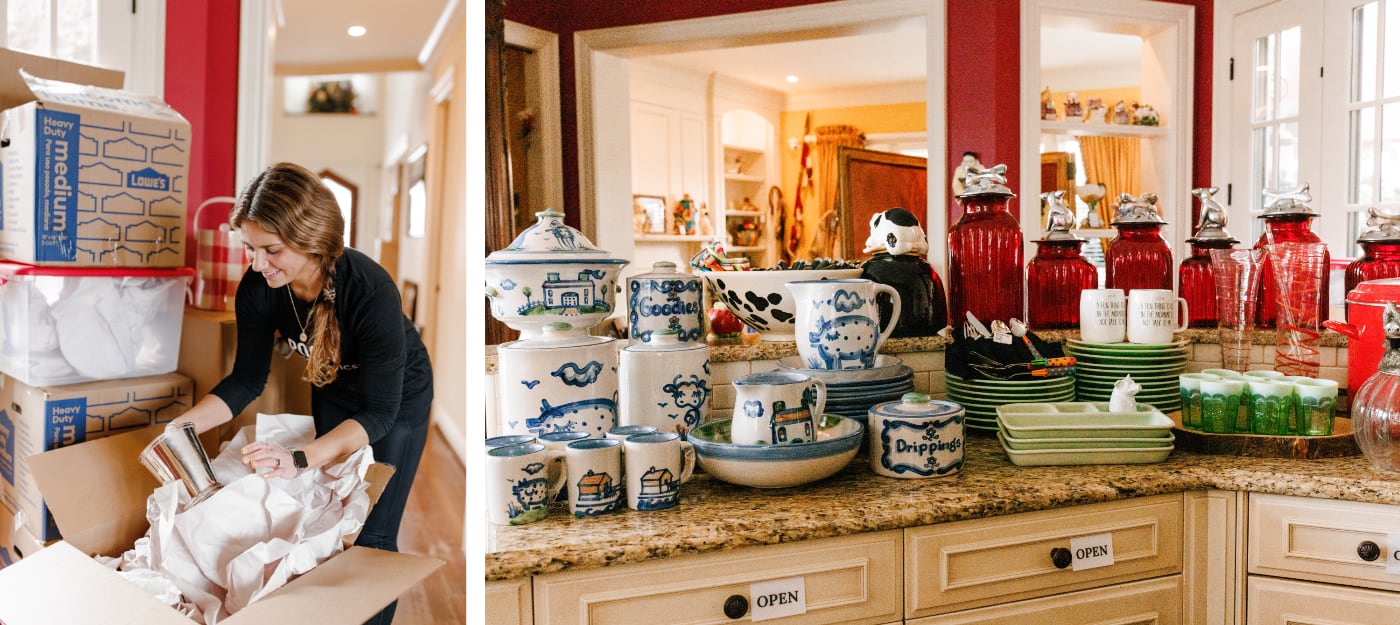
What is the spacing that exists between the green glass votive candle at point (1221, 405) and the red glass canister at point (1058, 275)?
1.39 feet

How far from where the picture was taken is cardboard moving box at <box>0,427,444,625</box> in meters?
1.25

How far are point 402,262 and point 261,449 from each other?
4.93 m

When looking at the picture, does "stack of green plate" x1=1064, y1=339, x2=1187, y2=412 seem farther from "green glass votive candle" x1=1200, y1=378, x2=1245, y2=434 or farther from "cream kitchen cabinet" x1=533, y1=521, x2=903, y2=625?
"cream kitchen cabinet" x1=533, y1=521, x2=903, y2=625

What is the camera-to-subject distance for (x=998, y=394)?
1574 millimetres

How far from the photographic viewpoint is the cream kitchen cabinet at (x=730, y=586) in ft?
3.43

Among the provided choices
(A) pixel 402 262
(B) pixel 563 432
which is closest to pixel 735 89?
(A) pixel 402 262

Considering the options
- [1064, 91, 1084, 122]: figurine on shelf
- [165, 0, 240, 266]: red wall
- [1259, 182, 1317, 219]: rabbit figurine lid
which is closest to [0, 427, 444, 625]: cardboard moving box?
[165, 0, 240, 266]: red wall

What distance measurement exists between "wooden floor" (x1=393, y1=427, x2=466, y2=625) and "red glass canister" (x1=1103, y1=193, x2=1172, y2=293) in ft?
6.28

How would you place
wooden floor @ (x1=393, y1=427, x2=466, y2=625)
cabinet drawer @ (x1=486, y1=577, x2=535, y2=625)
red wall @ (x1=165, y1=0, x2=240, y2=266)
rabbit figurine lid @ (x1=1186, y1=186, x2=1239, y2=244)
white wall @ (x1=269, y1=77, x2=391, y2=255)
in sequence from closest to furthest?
cabinet drawer @ (x1=486, y1=577, x2=535, y2=625) → rabbit figurine lid @ (x1=1186, y1=186, x2=1239, y2=244) → red wall @ (x1=165, y1=0, x2=240, y2=266) → wooden floor @ (x1=393, y1=427, x2=466, y2=625) → white wall @ (x1=269, y1=77, x2=391, y2=255)

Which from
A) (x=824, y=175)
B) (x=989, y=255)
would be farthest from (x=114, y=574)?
(x=824, y=175)

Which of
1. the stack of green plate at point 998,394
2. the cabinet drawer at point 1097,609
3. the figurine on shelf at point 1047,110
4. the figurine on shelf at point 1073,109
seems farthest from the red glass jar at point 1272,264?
the figurine on shelf at point 1073,109

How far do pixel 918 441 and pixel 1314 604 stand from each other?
0.61m

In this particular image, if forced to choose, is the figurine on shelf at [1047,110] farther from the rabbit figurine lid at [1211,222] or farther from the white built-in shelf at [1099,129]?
the rabbit figurine lid at [1211,222]

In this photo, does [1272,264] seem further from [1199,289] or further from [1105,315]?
[1105,315]
